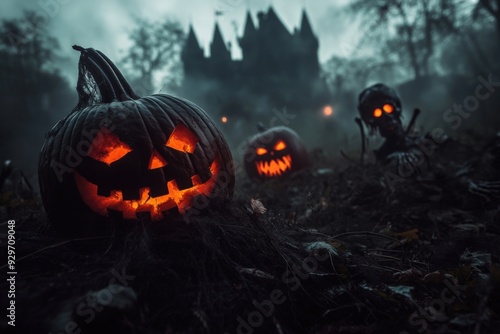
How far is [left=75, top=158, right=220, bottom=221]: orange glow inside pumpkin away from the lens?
2.05 m

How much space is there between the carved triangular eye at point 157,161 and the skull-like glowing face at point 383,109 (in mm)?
4027

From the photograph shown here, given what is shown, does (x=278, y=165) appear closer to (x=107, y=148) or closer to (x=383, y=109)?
(x=383, y=109)

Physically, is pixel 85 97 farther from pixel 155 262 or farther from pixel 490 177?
pixel 490 177

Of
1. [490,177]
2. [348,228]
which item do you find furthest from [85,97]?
[490,177]

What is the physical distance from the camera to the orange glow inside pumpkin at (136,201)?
2049 mm

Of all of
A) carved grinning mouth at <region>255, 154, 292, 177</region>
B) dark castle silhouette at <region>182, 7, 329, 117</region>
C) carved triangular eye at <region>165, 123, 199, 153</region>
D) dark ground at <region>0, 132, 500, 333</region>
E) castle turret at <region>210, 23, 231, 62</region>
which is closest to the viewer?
dark ground at <region>0, 132, 500, 333</region>

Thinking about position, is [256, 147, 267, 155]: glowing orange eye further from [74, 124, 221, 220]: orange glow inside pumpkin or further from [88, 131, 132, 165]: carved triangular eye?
[88, 131, 132, 165]: carved triangular eye

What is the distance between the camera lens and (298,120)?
2559 cm

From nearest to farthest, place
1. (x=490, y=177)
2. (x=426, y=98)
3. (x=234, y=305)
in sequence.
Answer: (x=234, y=305)
(x=490, y=177)
(x=426, y=98)

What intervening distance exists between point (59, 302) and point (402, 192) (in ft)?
12.7

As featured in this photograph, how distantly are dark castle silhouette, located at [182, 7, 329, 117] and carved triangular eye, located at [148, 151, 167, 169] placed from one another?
80.9 feet

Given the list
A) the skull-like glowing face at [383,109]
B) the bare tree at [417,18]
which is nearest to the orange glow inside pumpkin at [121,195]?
the skull-like glowing face at [383,109]

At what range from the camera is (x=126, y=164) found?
199cm

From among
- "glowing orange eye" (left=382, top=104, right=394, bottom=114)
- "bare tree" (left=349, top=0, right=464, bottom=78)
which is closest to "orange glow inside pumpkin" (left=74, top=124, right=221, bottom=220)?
"glowing orange eye" (left=382, top=104, right=394, bottom=114)
